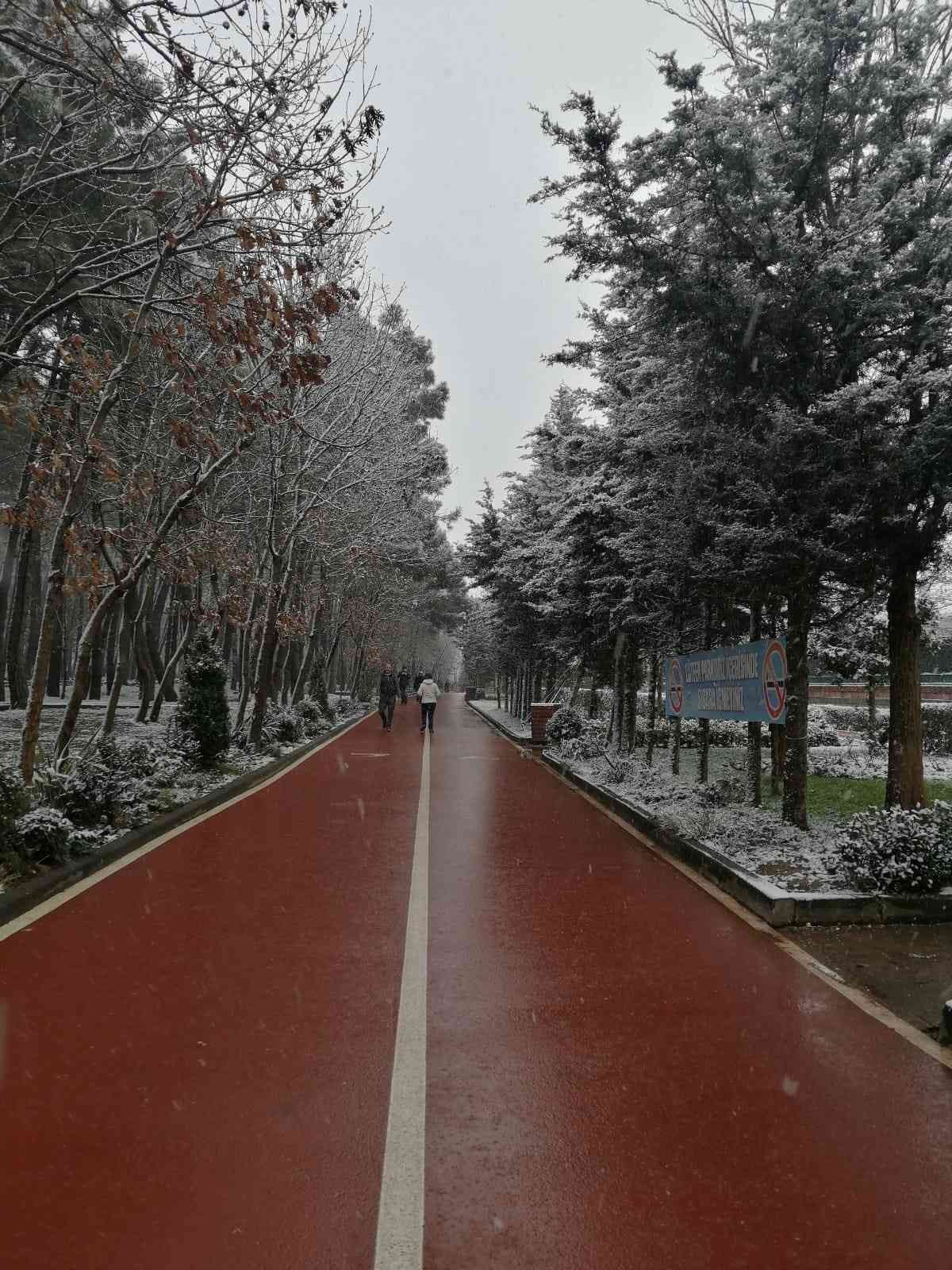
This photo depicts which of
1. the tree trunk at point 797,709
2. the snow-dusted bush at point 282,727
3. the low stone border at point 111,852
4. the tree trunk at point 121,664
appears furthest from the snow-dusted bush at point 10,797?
the snow-dusted bush at point 282,727

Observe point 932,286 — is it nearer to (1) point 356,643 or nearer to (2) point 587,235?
(2) point 587,235

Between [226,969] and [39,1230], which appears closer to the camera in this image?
[39,1230]

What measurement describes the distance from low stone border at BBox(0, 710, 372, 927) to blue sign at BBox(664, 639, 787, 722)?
6614mm

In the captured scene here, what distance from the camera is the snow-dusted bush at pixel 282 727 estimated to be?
21.7m

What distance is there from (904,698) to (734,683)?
1.85 m

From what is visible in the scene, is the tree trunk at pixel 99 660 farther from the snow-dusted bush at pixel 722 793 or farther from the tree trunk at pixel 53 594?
the snow-dusted bush at pixel 722 793

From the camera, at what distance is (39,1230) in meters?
2.94

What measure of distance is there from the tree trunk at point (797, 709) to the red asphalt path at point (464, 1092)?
300 centimetres

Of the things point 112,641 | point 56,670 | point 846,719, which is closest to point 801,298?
point 846,719

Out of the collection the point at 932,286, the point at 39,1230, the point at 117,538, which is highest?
the point at 932,286

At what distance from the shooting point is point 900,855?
7.25m

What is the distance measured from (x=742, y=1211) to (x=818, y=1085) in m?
1.20

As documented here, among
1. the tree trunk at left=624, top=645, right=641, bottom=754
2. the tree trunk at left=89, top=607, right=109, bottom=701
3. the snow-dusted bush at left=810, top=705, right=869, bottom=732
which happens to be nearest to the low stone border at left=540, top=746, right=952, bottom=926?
the tree trunk at left=624, top=645, right=641, bottom=754

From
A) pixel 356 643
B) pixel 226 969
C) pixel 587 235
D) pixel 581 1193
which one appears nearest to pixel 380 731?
pixel 356 643
